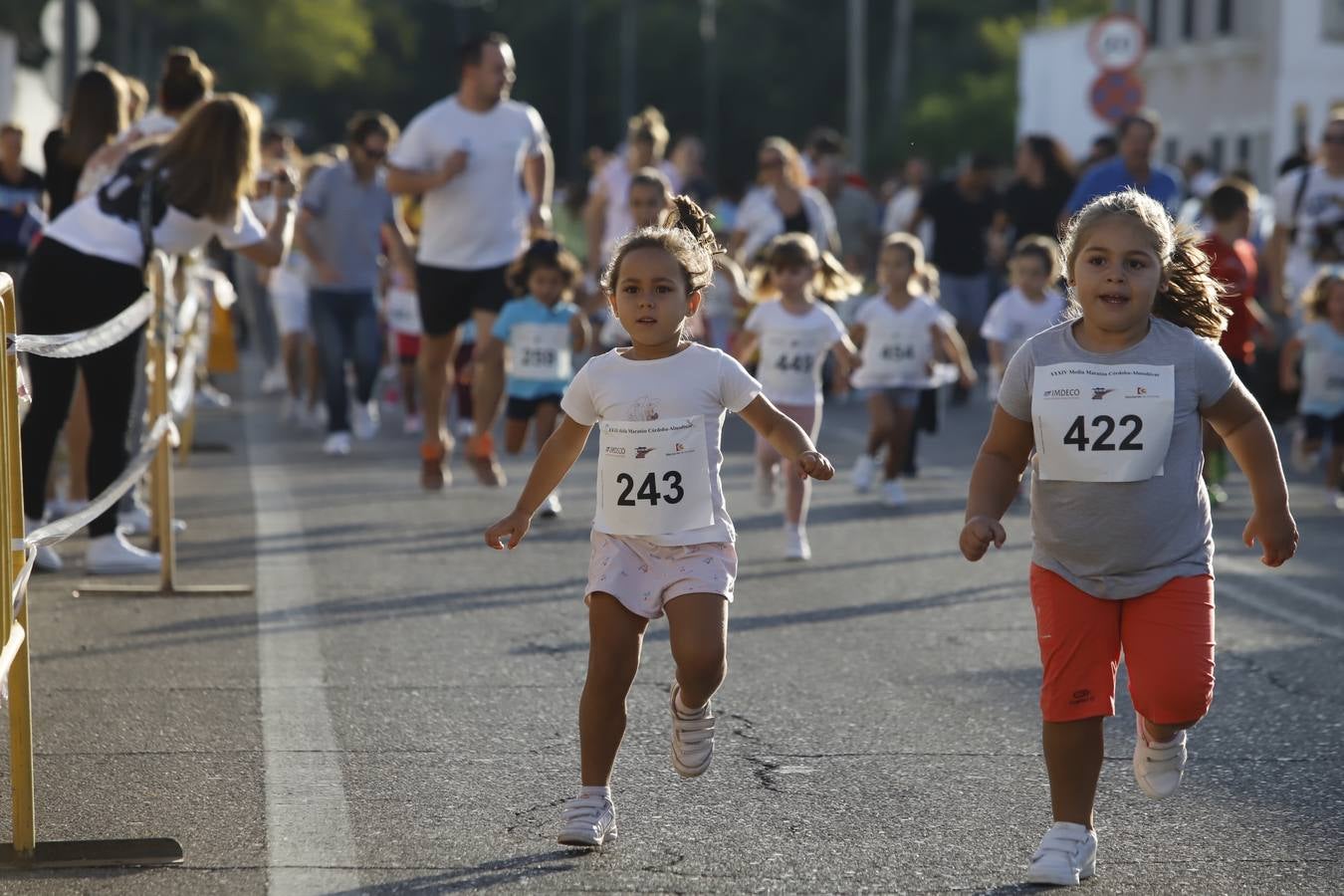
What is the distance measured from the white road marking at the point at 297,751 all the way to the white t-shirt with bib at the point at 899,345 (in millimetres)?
3796

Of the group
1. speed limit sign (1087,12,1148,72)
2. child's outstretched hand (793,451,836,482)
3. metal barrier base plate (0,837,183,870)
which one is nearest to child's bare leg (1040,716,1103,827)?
child's outstretched hand (793,451,836,482)

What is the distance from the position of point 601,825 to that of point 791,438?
96cm

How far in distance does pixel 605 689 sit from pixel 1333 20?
133 feet

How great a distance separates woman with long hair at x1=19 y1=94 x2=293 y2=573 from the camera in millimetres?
8742

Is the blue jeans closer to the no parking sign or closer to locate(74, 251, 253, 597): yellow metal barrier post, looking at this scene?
locate(74, 251, 253, 597): yellow metal barrier post

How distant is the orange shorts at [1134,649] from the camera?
503 cm

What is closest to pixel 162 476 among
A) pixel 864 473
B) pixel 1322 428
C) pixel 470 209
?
pixel 470 209

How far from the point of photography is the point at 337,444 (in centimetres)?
1472

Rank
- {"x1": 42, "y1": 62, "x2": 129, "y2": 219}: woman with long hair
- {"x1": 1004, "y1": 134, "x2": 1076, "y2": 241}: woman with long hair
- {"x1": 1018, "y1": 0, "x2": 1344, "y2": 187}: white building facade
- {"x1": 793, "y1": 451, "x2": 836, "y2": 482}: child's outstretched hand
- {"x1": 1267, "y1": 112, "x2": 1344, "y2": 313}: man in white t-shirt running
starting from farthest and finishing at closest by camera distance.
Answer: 1. {"x1": 1018, "y1": 0, "x2": 1344, "y2": 187}: white building facade
2. {"x1": 1004, "y1": 134, "x2": 1076, "y2": 241}: woman with long hair
3. {"x1": 1267, "y1": 112, "x2": 1344, "y2": 313}: man in white t-shirt running
4. {"x1": 42, "y1": 62, "x2": 129, "y2": 219}: woman with long hair
5. {"x1": 793, "y1": 451, "x2": 836, "y2": 482}: child's outstretched hand

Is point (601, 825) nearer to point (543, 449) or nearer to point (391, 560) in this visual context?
point (543, 449)

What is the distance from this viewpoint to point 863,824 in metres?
5.39

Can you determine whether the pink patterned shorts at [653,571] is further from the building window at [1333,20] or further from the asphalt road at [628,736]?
the building window at [1333,20]

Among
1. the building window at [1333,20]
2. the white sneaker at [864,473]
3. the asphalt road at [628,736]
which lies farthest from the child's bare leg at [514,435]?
the building window at [1333,20]

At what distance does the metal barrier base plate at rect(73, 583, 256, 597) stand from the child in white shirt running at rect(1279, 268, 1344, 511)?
6190mm
